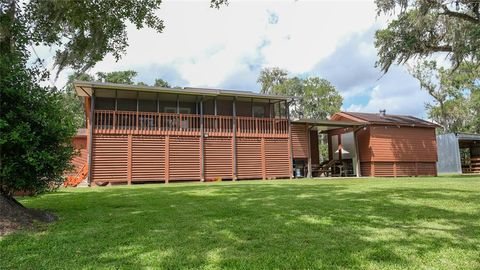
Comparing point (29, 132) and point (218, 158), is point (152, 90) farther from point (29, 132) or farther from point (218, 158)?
point (29, 132)

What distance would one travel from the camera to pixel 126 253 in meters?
3.43

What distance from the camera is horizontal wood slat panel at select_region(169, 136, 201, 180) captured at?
17.7 m

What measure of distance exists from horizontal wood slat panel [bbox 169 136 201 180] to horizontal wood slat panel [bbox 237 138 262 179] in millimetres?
2269

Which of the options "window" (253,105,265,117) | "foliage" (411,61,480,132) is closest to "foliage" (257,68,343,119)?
"foliage" (411,61,480,132)

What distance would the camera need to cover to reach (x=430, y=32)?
14.7 metres

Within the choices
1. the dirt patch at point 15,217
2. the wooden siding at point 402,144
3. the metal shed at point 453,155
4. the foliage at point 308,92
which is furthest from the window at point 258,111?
the foliage at point 308,92

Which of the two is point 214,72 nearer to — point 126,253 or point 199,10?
point 199,10

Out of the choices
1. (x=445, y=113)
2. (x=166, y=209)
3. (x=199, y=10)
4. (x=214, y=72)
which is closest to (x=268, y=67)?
(x=214, y=72)

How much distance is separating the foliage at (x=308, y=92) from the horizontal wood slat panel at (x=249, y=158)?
24041 mm

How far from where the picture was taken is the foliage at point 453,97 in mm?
34125

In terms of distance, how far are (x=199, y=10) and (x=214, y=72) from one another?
29081 mm

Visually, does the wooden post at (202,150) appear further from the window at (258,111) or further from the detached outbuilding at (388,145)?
the detached outbuilding at (388,145)

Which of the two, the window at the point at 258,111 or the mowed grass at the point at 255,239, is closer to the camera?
the mowed grass at the point at 255,239

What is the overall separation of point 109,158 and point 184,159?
3459mm
